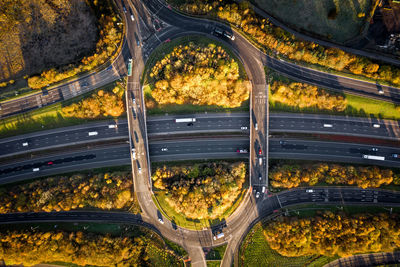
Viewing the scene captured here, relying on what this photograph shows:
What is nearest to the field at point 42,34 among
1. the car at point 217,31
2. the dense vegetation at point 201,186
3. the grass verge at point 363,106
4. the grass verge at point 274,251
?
the car at point 217,31

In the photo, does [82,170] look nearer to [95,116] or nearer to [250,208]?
[95,116]

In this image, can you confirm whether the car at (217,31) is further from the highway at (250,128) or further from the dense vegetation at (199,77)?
the dense vegetation at (199,77)

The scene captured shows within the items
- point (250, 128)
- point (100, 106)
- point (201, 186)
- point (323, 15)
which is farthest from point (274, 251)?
point (323, 15)

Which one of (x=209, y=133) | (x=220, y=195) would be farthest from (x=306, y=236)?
(x=209, y=133)

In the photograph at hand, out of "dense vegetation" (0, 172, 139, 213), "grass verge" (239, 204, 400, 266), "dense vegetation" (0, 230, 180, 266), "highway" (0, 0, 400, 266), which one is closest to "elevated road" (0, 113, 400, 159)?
"highway" (0, 0, 400, 266)

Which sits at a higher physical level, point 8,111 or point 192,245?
Answer: point 8,111

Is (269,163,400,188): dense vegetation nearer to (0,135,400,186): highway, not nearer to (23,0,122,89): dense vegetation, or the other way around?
(0,135,400,186): highway

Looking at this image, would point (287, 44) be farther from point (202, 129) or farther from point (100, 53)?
point (100, 53)
